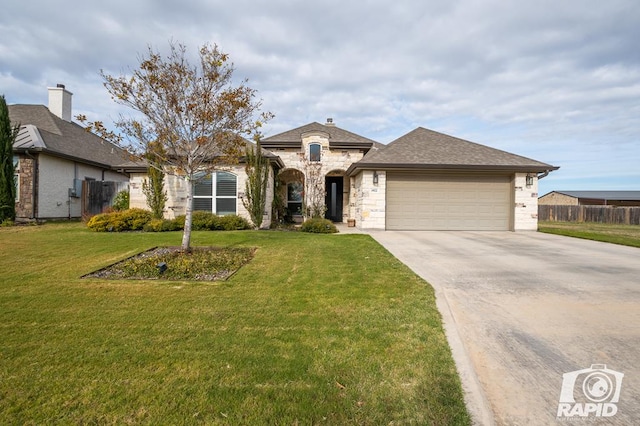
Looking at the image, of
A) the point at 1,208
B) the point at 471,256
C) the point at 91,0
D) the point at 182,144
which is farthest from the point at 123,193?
the point at 471,256

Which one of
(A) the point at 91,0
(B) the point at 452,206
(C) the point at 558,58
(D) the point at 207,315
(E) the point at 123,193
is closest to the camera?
(D) the point at 207,315

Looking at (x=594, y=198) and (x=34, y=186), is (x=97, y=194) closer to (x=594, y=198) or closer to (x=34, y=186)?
(x=34, y=186)

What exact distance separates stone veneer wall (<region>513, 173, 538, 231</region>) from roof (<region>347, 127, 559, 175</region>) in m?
0.59

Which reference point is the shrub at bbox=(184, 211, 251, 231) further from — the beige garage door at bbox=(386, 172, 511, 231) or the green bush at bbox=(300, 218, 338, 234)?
the beige garage door at bbox=(386, 172, 511, 231)

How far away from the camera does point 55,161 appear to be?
15289 millimetres

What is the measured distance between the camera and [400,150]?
14.9 m

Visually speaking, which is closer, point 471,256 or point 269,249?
point 471,256

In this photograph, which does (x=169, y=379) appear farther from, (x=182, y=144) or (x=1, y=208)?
(x=1, y=208)

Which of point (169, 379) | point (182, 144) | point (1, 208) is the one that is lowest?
point (169, 379)

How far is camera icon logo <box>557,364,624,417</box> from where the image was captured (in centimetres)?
214

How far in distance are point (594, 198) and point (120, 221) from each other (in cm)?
4862

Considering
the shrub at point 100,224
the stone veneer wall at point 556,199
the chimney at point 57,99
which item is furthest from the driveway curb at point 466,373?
the stone veneer wall at point 556,199

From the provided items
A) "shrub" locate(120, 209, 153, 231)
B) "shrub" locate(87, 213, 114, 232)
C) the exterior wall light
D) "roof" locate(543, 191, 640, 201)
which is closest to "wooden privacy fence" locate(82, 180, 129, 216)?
"shrub" locate(120, 209, 153, 231)

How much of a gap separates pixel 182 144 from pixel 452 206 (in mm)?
11479
